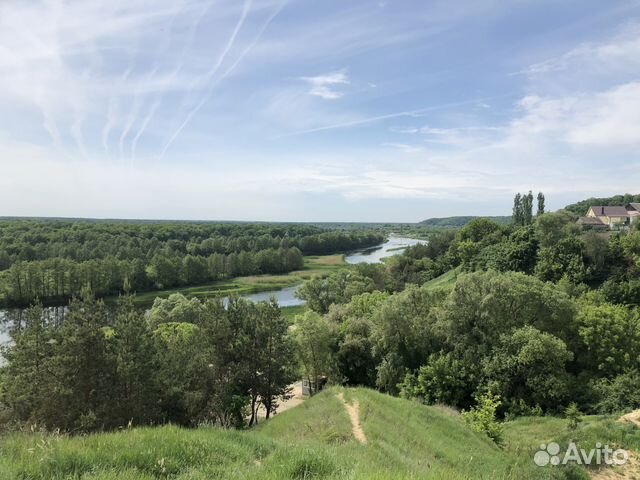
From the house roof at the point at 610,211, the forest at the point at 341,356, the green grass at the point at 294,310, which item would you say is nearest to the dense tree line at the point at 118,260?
the green grass at the point at 294,310

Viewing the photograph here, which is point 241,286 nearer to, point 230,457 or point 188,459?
point 230,457

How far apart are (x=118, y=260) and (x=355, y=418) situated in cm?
7909

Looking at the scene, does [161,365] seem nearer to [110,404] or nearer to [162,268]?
[110,404]

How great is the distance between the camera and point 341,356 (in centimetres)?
2964

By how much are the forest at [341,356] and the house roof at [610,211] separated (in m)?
58.7

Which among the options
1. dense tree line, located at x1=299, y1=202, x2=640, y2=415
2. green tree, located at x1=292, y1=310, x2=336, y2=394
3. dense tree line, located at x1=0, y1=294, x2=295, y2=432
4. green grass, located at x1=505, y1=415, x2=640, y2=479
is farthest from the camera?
green tree, located at x1=292, y1=310, x2=336, y2=394

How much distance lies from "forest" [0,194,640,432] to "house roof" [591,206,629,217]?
193 feet

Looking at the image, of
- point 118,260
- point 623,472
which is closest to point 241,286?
point 118,260

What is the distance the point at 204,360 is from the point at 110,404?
193 inches

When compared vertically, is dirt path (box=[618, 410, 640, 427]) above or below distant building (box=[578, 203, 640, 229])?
below

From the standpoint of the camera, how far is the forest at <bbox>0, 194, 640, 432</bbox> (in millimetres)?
14609

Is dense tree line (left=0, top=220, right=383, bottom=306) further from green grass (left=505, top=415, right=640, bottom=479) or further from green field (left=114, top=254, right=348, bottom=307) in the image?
green grass (left=505, top=415, right=640, bottom=479)
